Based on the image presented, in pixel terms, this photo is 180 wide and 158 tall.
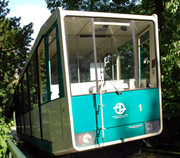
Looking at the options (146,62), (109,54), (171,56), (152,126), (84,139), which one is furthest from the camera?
(171,56)

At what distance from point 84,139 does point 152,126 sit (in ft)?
5.01

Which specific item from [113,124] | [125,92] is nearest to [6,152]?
[113,124]

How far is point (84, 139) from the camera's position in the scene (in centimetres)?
425

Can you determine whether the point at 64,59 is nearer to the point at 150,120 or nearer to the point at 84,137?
the point at 84,137

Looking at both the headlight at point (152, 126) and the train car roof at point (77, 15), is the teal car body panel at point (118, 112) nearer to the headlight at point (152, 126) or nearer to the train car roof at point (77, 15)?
the headlight at point (152, 126)

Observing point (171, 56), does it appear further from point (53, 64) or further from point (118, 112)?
point (53, 64)

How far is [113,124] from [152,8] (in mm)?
10991

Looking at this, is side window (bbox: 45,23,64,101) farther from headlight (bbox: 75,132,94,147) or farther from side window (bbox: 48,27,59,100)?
headlight (bbox: 75,132,94,147)

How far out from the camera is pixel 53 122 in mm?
5062

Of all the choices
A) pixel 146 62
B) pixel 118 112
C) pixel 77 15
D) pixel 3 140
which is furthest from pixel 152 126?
pixel 3 140

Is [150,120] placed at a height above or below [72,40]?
below

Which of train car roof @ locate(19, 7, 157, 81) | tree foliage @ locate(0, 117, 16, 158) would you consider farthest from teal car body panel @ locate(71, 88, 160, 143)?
train car roof @ locate(19, 7, 157, 81)

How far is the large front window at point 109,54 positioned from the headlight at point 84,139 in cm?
85

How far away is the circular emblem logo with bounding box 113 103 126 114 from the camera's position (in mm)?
4598
